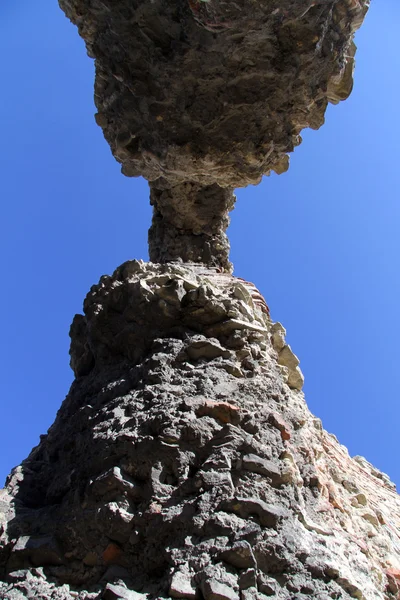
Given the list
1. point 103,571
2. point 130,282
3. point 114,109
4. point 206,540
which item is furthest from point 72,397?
point 114,109

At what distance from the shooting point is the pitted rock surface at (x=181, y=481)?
2482 millimetres

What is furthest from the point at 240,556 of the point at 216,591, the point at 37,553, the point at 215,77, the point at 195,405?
the point at 215,77

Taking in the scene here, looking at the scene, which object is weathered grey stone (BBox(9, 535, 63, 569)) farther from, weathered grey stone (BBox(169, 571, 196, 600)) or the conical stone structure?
weathered grey stone (BBox(169, 571, 196, 600))

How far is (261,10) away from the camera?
3816 millimetres

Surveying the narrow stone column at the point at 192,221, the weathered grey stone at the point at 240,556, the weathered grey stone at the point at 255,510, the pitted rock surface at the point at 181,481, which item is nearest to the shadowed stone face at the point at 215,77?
the pitted rock surface at the point at 181,481

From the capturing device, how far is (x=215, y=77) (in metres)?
4.39

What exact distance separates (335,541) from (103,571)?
118cm

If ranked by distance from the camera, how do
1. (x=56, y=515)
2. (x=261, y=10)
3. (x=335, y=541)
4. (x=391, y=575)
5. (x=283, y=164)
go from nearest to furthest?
(x=335, y=541)
(x=56, y=515)
(x=391, y=575)
(x=261, y=10)
(x=283, y=164)

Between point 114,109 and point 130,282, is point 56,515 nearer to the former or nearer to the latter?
point 130,282

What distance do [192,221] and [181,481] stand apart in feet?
14.4

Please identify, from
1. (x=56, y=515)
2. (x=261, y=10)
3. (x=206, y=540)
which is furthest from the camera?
(x=261, y=10)

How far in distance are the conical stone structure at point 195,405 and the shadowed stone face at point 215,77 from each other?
0.5 inches

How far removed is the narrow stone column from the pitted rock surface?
90.0 inches

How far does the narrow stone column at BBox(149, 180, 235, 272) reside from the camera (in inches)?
262
